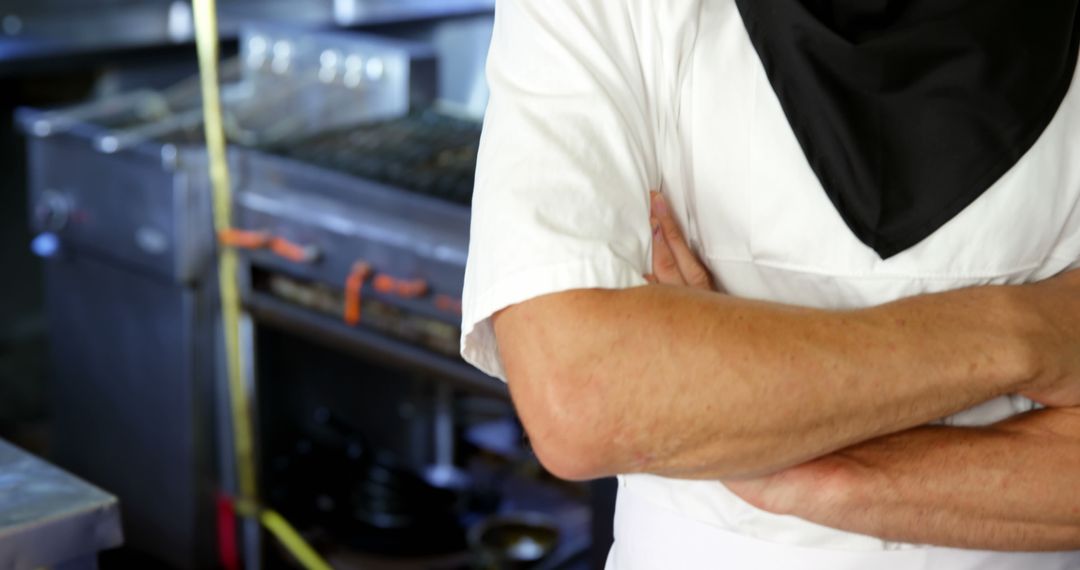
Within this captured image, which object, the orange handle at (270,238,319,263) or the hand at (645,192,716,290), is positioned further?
the orange handle at (270,238,319,263)

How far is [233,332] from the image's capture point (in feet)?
9.53

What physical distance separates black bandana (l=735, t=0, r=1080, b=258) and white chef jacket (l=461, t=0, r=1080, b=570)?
20 mm

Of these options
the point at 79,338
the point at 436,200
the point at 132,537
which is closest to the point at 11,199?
the point at 79,338

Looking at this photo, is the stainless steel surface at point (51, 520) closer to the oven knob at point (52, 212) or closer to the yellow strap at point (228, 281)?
the yellow strap at point (228, 281)

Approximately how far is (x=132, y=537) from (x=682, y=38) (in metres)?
2.44

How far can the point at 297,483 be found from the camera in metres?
3.04

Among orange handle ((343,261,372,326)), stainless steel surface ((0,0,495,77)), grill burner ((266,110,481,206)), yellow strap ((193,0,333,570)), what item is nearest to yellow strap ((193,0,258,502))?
yellow strap ((193,0,333,570))

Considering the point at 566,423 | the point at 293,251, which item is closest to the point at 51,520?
the point at 566,423

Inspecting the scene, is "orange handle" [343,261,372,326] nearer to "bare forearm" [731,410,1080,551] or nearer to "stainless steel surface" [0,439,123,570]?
"stainless steel surface" [0,439,123,570]

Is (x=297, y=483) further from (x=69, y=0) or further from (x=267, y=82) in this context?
(x=69, y=0)

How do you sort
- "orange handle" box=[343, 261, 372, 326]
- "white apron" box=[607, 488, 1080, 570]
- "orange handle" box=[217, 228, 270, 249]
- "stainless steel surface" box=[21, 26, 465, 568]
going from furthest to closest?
"stainless steel surface" box=[21, 26, 465, 568]
"orange handle" box=[217, 228, 270, 249]
"orange handle" box=[343, 261, 372, 326]
"white apron" box=[607, 488, 1080, 570]

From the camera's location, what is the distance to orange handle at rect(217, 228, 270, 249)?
279cm

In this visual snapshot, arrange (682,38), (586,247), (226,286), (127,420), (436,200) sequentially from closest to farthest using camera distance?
(586,247), (682,38), (436,200), (226,286), (127,420)

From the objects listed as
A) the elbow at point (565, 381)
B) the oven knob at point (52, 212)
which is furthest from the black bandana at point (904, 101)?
the oven knob at point (52, 212)
